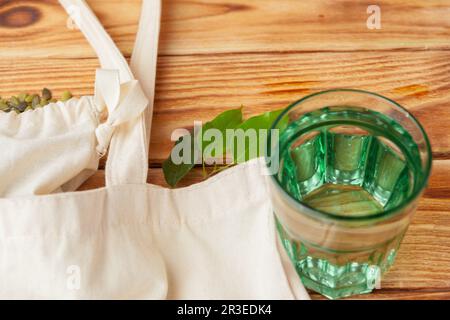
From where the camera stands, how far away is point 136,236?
0.52m

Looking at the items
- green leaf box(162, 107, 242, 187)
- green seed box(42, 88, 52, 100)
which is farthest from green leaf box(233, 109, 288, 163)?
green seed box(42, 88, 52, 100)

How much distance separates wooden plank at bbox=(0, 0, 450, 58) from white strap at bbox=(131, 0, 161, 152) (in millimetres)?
21

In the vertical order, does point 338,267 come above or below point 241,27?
below

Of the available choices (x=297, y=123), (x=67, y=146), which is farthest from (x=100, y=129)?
(x=297, y=123)

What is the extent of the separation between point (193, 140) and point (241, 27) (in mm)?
139

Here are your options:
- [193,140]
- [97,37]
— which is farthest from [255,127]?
[97,37]

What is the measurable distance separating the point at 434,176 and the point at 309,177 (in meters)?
0.10

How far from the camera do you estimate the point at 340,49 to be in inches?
25.1

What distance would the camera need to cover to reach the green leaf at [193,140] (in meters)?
0.55

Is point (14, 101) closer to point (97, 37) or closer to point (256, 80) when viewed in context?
point (97, 37)

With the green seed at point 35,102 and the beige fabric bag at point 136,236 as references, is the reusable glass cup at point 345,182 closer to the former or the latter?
the beige fabric bag at point 136,236

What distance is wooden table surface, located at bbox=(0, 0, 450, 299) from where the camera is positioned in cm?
61

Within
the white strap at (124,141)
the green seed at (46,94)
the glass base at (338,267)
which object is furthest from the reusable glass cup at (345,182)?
the green seed at (46,94)

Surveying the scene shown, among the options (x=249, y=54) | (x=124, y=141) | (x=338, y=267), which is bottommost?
(x=338, y=267)
